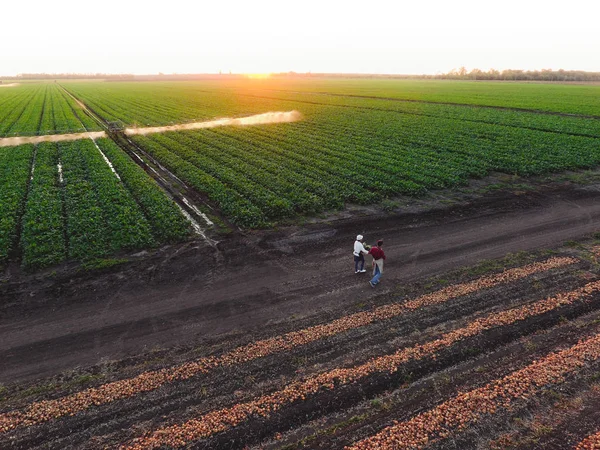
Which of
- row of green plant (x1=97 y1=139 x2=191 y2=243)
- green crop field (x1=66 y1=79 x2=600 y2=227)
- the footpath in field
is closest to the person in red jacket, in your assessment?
the footpath in field

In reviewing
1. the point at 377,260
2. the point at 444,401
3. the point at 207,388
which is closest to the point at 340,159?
the point at 377,260

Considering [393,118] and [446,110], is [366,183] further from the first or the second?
[446,110]

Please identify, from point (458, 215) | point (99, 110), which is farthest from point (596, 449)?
point (99, 110)

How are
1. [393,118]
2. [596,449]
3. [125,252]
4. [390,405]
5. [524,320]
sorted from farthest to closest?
[393,118], [125,252], [524,320], [390,405], [596,449]

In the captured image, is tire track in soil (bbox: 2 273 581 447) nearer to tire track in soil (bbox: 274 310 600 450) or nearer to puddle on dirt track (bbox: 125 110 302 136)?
tire track in soil (bbox: 274 310 600 450)

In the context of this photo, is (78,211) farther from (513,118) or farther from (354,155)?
(513,118)
